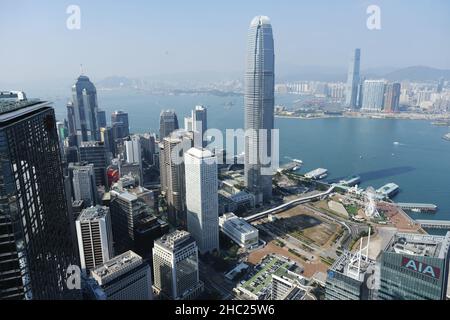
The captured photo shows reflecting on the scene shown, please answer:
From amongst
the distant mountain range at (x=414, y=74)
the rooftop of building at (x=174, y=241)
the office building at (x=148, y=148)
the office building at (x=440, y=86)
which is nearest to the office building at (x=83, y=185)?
the rooftop of building at (x=174, y=241)

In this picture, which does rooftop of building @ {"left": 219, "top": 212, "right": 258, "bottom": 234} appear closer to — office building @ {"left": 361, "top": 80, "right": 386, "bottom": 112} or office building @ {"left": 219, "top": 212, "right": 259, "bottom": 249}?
office building @ {"left": 219, "top": 212, "right": 259, "bottom": 249}

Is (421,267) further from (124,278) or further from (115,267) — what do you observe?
(115,267)

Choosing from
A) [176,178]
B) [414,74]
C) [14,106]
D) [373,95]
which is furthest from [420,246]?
[414,74]

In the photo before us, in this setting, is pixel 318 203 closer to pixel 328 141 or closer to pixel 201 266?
pixel 201 266

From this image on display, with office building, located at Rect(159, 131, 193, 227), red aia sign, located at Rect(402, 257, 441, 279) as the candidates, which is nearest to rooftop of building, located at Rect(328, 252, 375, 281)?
red aia sign, located at Rect(402, 257, 441, 279)

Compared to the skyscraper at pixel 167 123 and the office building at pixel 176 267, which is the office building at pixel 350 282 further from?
the skyscraper at pixel 167 123
